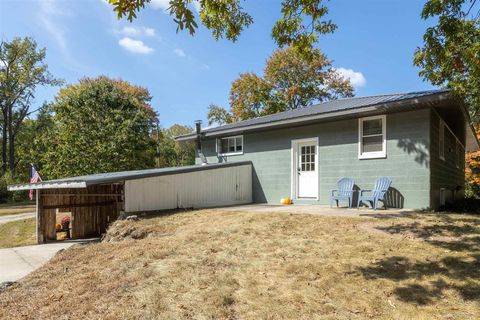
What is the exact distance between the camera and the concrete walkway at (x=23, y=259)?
6805 mm

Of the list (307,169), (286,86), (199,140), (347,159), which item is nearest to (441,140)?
(347,159)

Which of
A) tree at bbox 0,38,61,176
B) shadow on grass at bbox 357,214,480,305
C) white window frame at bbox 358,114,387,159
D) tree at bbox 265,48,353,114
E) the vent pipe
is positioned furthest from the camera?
tree at bbox 0,38,61,176

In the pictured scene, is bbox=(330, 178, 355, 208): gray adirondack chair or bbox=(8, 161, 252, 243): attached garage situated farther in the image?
bbox=(8, 161, 252, 243): attached garage

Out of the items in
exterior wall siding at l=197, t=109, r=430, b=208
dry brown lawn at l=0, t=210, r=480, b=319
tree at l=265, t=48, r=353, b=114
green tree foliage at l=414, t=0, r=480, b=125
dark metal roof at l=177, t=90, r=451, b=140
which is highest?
tree at l=265, t=48, r=353, b=114

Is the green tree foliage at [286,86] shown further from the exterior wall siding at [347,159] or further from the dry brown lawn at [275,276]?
the dry brown lawn at [275,276]

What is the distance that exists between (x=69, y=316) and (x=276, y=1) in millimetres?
6649

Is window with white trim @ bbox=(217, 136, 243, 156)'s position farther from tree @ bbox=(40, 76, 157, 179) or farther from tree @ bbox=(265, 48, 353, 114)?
tree @ bbox=(265, 48, 353, 114)

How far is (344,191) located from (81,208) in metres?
8.82

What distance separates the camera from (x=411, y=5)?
8.95 meters

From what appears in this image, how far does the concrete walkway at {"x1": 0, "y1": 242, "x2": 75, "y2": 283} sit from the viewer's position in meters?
6.81

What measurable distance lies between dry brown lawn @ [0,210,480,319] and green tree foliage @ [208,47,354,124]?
22.7m

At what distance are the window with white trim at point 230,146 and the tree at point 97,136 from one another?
8351 mm

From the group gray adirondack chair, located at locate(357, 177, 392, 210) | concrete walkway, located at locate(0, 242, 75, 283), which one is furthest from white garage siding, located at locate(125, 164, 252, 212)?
gray adirondack chair, located at locate(357, 177, 392, 210)

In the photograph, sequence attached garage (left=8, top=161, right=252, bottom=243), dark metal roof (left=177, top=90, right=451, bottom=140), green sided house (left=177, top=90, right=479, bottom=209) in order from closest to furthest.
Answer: dark metal roof (left=177, top=90, right=451, bottom=140) → green sided house (left=177, top=90, right=479, bottom=209) → attached garage (left=8, top=161, right=252, bottom=243)
